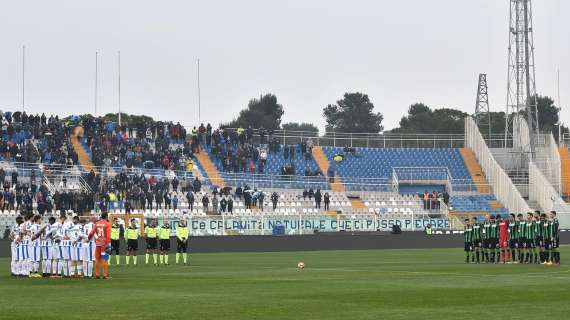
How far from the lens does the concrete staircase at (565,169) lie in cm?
8819

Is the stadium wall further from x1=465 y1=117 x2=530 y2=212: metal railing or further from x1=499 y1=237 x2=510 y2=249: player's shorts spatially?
x1=499 y1=237 x2=510 y2=249: player's shorts

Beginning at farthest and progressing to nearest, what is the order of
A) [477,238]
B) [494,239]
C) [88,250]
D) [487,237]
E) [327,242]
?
[327,242]
[477,238]
[487,237]
[494,239]
[88,250]

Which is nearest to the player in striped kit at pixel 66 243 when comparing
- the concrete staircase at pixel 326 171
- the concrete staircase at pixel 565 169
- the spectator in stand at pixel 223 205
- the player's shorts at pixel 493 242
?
the player's shorts at pixel 493 242

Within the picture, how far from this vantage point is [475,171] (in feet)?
295

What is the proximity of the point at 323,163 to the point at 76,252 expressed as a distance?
174ft

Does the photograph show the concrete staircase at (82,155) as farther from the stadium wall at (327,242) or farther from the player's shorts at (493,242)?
the player's shorts at (493,242)

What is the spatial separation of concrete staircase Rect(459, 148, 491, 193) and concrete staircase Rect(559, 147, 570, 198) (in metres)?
6.15

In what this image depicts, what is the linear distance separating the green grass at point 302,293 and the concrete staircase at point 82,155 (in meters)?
30.3

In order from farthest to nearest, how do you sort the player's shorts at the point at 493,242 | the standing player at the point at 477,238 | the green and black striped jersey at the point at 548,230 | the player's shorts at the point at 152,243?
the player's shorts at the point at 152,243
the standing player at the point at 477,238
the player's shorts at the point at 493,242
the green and black striped jersey at the point at 548,230

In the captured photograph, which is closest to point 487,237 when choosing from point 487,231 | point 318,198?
point 487,231

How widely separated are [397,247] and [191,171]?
1759 cm

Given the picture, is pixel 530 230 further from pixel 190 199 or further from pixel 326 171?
pixel 326 171

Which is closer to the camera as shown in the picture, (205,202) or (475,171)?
(205,202)

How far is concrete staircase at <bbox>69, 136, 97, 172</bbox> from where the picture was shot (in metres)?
73.3
